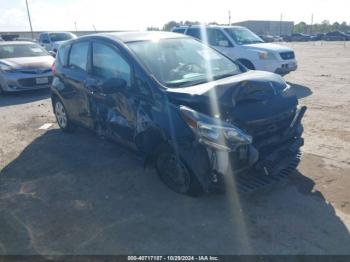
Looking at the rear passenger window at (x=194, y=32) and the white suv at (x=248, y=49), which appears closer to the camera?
the white suv at (x=248, y=49)

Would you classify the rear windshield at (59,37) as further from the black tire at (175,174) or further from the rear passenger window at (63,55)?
the black tire at (175,174)

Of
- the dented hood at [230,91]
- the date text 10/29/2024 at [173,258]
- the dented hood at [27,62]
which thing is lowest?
the date text 10/29/2024 at [173,258]

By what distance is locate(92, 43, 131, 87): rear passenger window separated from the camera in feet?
14.5

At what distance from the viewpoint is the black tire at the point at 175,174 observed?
3.86m

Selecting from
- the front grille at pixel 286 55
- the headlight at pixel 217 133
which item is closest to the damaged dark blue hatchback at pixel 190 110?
the headlight at pixel 217 133

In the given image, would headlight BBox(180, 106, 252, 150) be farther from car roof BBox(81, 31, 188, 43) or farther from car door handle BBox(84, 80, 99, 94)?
car door handle BBox(84, 80, 99, 94)

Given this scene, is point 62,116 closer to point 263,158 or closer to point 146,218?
point 146,218

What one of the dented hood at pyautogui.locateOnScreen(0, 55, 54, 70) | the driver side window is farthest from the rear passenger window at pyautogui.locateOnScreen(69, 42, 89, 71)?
the driver side window

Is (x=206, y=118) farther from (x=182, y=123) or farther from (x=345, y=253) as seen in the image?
(x=345, y=253)

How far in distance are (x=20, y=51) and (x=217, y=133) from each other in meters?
10.5

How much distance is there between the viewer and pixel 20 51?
11.7 meters

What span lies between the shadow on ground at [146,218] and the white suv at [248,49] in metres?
6.90

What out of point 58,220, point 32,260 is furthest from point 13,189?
point 32,260

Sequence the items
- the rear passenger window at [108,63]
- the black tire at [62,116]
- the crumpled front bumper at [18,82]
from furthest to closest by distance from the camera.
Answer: the crumpled front bumper at [18,82] → the black tire at [62,116] → the rear passenger window at [108,63]
